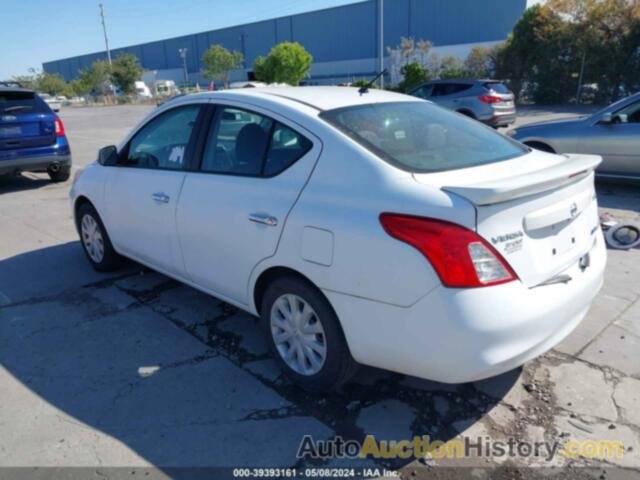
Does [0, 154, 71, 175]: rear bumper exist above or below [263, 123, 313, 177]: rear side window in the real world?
below

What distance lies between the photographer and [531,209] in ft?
7.89

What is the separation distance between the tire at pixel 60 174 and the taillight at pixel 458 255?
9.31 m

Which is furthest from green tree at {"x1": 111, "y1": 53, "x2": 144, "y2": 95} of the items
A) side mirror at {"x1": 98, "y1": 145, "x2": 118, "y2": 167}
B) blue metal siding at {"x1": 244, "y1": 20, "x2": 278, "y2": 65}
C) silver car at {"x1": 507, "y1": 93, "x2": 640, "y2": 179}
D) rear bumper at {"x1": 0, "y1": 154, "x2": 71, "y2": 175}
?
→ side mirror at {"x1": 98, "y1": 145, "x2": 118, "y2": 167}

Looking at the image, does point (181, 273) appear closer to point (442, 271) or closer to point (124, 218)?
point (124, 218)

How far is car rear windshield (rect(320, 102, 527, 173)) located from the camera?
2.69 meters

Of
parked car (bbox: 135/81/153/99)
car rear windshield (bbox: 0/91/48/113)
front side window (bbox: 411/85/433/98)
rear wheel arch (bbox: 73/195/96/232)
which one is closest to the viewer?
rear wheel arch (bbox: 73/195/96/232)

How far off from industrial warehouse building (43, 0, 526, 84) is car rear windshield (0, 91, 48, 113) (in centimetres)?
3398

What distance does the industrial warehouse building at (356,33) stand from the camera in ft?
158

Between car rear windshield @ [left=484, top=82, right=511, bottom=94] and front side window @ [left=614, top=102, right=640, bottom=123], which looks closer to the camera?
front side window @ [left=614, top=102, right=640, bottom=123]

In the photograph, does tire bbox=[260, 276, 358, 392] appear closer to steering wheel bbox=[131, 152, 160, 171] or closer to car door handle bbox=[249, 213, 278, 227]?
car door handle bbox=[249, 213, 278, 227]

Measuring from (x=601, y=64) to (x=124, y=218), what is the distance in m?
28.0

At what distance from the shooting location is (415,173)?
2.49 metres

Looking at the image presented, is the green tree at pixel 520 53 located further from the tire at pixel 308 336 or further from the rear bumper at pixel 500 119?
the tire at pixel 308 336

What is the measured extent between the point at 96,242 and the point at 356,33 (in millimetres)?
61611
